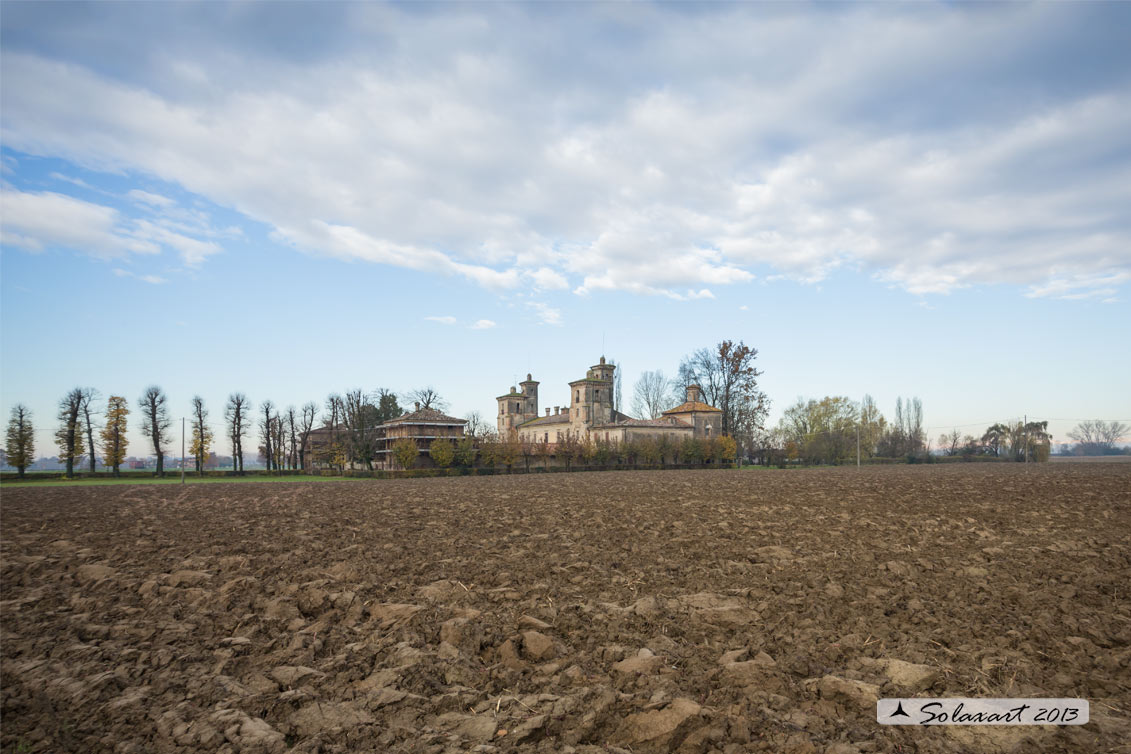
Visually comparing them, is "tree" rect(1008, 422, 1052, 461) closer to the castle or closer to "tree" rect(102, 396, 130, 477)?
the castle

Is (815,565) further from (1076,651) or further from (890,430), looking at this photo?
(890,430)

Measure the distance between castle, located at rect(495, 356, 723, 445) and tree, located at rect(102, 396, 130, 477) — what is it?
47.2 metres

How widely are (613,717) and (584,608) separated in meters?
3.23

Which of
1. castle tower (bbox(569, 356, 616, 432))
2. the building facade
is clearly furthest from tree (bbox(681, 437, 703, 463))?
the building facade

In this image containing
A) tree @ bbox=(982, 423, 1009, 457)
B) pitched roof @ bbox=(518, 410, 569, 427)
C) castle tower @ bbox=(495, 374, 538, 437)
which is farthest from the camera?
tree @ bbox=(982, 423, 1009, 457)

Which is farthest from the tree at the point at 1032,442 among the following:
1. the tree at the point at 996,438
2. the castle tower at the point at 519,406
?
the castle tower at the point at 519,406

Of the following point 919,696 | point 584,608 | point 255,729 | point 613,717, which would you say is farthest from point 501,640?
point 919,696

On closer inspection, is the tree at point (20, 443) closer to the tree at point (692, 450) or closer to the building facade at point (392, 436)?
the building facade at point (392, 436)

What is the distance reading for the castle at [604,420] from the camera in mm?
94188

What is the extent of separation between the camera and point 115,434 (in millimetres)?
74750

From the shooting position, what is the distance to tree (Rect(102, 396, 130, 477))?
74.1 metres

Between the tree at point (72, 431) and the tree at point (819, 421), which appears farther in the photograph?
the tree at point (819, 421)

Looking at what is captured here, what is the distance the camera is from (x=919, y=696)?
20.6 ft

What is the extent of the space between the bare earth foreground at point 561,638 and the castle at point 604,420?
247ft
